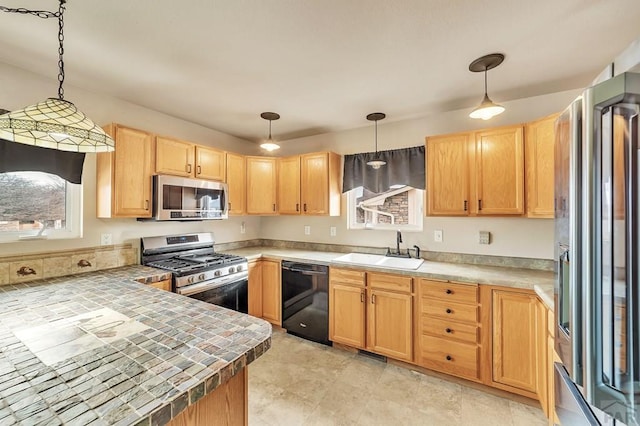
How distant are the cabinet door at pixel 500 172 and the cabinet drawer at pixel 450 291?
69cm

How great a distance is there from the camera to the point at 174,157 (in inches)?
106

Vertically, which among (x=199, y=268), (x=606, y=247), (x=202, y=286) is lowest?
(x=202, y=286)

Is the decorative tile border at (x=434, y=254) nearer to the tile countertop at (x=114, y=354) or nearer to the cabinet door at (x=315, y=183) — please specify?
the cabinet door at (x=315, y=183)

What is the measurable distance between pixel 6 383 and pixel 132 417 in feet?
1.55

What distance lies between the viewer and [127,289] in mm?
1755

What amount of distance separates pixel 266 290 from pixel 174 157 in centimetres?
180

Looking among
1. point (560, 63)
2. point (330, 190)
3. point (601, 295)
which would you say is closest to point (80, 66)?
point (330, 190)

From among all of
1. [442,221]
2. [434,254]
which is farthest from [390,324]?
[442,221]

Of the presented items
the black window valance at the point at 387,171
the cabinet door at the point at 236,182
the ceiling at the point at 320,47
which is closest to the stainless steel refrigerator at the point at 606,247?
the ceiling at the point at 320,47

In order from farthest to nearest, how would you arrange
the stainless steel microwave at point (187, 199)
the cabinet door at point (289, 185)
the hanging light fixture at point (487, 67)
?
the cabinet door at point (289, 185) → the stainless steel microwave at point (187, 199) → the hanging light fixture at point (487, 67)

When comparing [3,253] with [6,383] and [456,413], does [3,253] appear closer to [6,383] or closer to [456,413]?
[6,383]

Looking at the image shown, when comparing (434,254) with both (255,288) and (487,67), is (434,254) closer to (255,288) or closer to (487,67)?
(487,67)

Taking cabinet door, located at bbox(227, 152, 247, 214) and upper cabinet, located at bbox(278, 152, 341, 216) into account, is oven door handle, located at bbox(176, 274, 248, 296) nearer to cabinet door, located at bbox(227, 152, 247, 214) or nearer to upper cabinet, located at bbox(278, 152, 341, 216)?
cabinet door, located at bbox(227, 152, 247, 214)

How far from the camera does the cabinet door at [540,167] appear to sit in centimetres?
200
